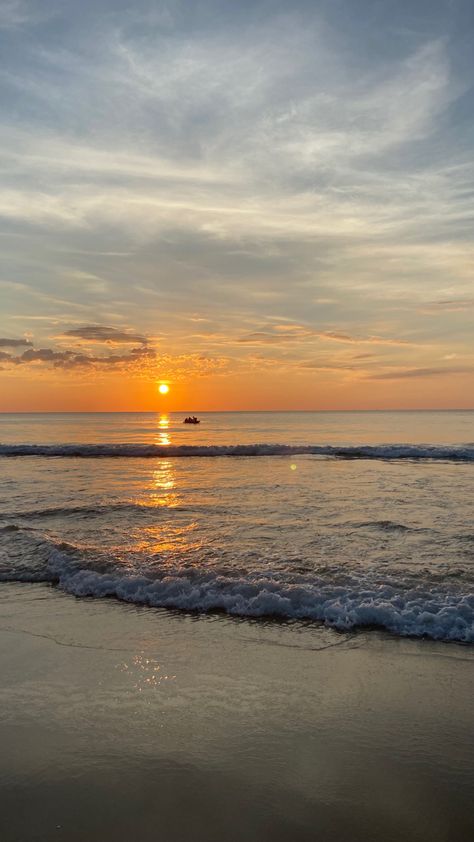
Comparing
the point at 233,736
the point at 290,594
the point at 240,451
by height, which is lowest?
the point at 233,736

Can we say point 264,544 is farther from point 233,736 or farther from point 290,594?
point 233,736

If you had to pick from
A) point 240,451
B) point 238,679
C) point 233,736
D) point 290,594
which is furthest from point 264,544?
point 240,451

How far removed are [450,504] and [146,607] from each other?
11206 mm

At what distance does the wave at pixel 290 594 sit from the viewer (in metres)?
7.59

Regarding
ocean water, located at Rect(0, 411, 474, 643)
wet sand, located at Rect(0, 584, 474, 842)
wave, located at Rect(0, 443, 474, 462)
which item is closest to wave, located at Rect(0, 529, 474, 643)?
ocean water, located at Rect(0, 411, 474, 643)

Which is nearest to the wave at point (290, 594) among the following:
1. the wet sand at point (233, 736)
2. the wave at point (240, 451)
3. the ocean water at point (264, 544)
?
the ocean water at point (264, 544)

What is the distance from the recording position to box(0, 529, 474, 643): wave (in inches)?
299

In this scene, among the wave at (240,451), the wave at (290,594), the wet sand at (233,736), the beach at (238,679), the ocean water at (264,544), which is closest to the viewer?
the wet sand at (233,736)

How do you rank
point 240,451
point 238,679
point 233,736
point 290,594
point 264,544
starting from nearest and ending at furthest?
point 233,736 → point 238,679 → point 290,594 → point 264,544 → point 240,451

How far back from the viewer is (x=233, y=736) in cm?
491

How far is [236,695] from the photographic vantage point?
5.64 metres

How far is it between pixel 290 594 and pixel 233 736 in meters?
3.73

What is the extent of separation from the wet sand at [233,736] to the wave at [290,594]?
1.50ft

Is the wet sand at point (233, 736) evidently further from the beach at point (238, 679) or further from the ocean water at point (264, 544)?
the ocean water at point (264, 544)
